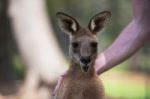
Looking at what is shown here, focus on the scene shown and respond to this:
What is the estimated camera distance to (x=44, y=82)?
12734mm

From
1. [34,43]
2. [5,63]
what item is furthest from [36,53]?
[5,63]

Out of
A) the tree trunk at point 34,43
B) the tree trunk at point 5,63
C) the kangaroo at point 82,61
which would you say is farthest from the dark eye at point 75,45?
the tree trunk at point 5,63

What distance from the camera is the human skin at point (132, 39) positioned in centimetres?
510

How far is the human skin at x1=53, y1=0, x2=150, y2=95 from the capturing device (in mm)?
5097

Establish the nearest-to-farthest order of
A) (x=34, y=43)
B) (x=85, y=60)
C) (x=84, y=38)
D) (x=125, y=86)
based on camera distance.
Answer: (x=85, y=60) < (x=84, y=38) < (x=34, y=43) < (x=125, y=86)

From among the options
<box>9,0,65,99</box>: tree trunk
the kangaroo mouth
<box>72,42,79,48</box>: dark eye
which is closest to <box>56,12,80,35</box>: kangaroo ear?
<box>72,42,79,48</box>: dark eye

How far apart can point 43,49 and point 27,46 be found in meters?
0.31

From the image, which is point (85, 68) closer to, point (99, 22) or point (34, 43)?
point (99, 22)

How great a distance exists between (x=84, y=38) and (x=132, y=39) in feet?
3.19

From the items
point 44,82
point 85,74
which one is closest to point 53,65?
point 44,82

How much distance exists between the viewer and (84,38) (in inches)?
170

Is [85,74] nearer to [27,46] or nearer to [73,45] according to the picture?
[73,45]

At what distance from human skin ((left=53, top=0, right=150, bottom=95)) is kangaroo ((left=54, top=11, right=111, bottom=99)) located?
2.08 ft

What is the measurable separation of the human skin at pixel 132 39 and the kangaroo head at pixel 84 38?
0.63 meters
